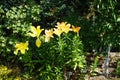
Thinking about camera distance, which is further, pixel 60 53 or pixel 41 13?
pixel 41 13

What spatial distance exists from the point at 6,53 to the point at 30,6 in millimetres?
948

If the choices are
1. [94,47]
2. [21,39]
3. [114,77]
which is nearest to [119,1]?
[94,47]

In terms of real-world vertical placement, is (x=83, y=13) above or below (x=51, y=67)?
above

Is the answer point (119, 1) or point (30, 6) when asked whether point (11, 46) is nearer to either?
point (30, 6)

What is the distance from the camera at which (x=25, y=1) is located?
21.8ft

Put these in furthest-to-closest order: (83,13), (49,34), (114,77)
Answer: (83,13)
(114,77)
(49,34)

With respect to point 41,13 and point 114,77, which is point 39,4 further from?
point 114,77

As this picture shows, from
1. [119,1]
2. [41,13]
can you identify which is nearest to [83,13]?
[41,13]

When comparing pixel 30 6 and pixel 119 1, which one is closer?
pixel 119 1

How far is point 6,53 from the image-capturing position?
656 centimetres

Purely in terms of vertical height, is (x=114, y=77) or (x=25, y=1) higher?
(x=25, y=1)

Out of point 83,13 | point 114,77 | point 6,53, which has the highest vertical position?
point 83,13

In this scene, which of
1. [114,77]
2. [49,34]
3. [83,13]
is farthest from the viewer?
[83,13]

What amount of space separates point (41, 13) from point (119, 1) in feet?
5.07
